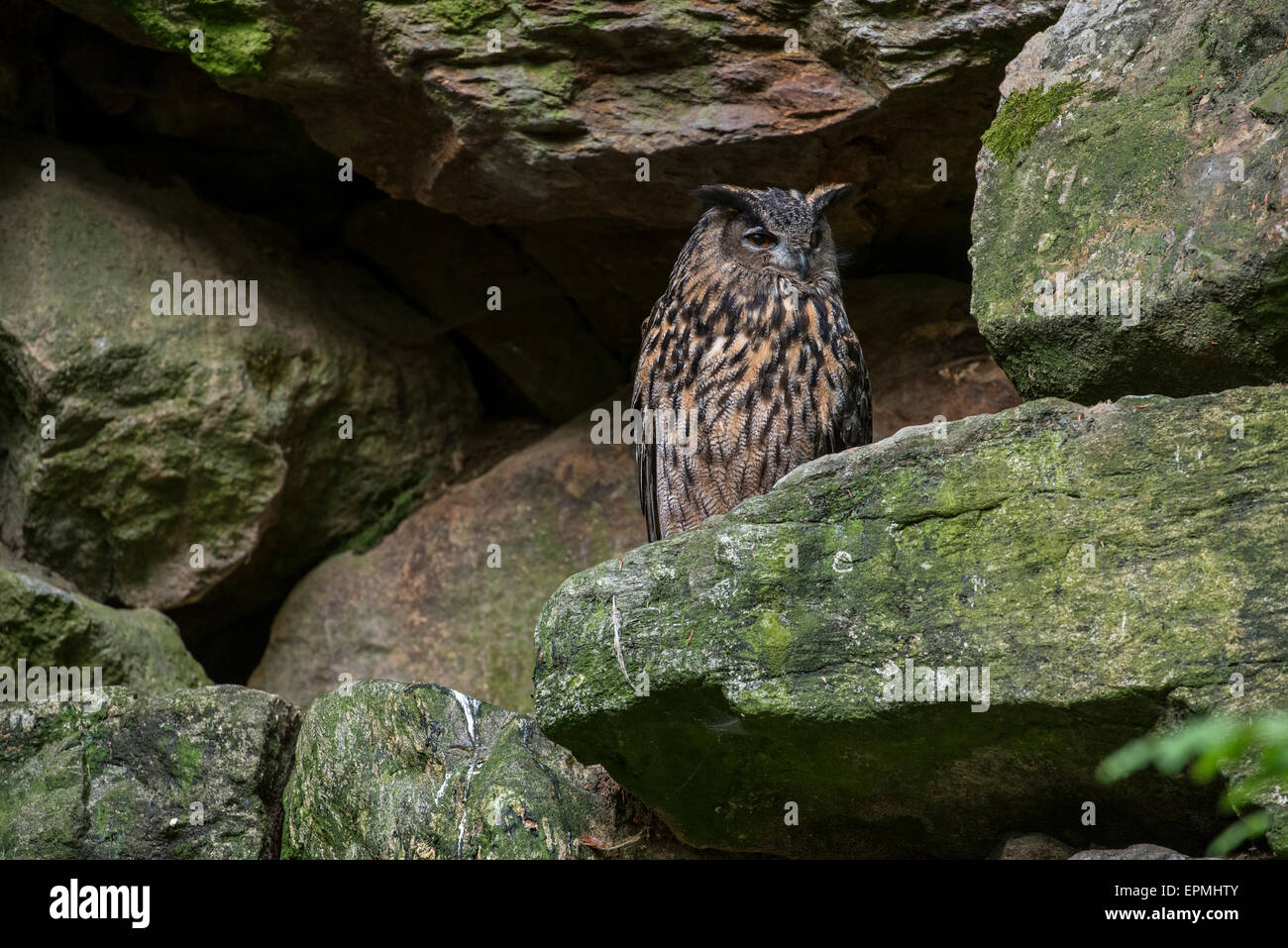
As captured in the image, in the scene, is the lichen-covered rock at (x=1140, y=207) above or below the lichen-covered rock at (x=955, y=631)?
above

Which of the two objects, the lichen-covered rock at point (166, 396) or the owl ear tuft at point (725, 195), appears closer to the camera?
the owl ear tuft at point (725, 195)

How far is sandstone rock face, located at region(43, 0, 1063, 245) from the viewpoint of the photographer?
192 inches

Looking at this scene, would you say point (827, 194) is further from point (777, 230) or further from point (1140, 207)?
point (1140, 207)

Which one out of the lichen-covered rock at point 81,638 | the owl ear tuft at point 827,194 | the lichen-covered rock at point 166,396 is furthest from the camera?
the lichen-covered rock at point 166,396

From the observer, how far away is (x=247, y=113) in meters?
6.04

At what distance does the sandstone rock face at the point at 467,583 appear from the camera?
19.9ft

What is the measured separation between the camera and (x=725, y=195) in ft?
15.7

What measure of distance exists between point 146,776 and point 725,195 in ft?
9.28

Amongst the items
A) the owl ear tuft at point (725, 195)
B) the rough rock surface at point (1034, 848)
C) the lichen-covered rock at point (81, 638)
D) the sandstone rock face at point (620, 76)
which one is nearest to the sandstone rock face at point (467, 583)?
the lichen-covered rock at point (81, 638)

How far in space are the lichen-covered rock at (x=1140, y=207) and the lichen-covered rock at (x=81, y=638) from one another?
11.3 feet

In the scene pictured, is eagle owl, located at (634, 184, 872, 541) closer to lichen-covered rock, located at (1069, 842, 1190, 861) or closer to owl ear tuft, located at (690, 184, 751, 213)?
owl ear tuft, located at (690, 184, 751, 213)

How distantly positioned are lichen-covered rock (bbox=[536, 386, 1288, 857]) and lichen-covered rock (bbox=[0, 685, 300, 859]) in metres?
1.24

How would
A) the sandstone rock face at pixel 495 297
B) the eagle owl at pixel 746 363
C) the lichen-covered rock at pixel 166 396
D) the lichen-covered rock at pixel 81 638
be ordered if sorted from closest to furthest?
the eagle owl at pixel 746 363 < the lichen-covered rock at pixel 81 638 < the lichen-covered rock at pixel 166 396 < the sandstone rock face at pixel 495 297

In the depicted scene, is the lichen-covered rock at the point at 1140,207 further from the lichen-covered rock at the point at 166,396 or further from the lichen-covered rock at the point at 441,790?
the lichen-covered rock at the point at 166,396
